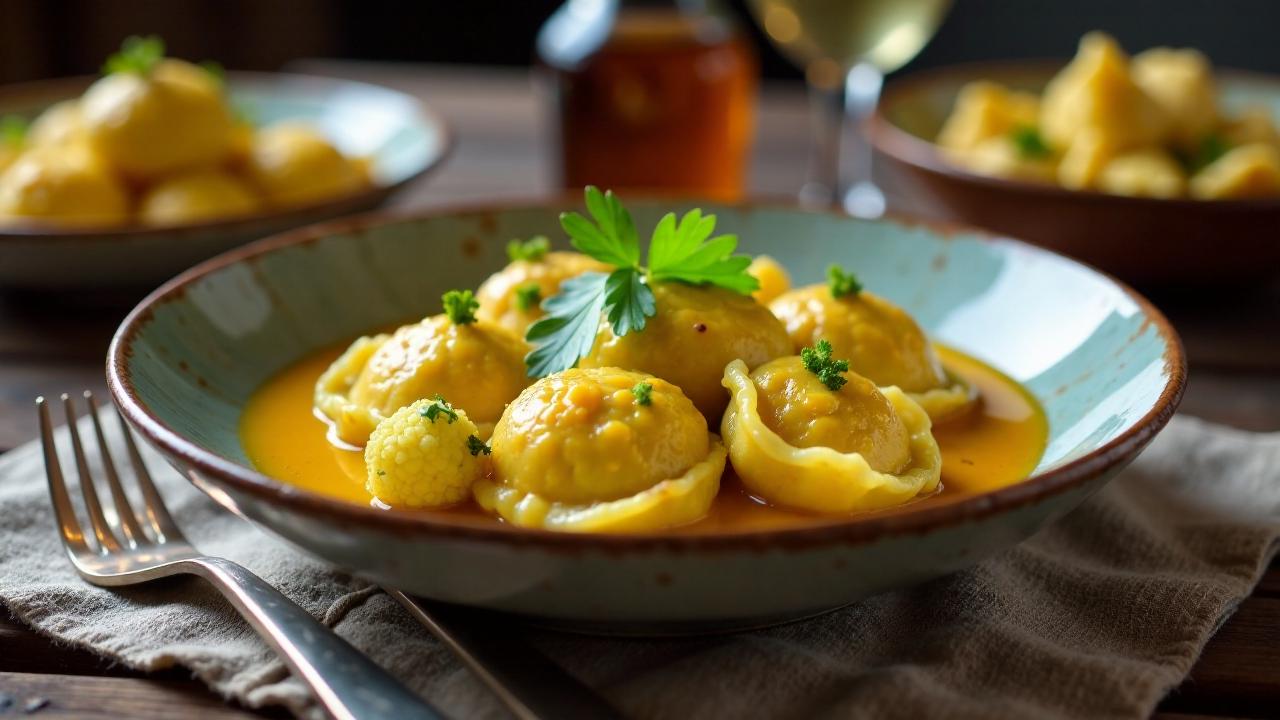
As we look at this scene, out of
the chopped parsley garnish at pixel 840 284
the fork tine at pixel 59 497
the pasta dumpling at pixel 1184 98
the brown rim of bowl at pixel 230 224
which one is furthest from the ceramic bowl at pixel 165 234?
the pasta dumpling at pixel 1184 98

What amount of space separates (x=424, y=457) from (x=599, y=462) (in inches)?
9.5

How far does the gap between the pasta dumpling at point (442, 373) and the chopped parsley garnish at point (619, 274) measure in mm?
55

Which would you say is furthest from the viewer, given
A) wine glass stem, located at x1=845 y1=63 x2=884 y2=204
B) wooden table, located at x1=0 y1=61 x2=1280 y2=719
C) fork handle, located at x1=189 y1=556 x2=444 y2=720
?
wine glass stem, located at x1=845 y1=63 x2=884 y2=204

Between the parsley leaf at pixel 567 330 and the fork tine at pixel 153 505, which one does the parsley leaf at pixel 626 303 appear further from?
the fork tine at pixel 153 505

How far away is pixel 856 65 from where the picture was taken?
3.68 m

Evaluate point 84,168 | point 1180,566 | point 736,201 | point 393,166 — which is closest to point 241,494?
point 1180,566

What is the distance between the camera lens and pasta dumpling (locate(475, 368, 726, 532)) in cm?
162

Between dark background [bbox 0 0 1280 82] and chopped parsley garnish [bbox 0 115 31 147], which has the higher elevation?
chopped parsley garnish [bbox 0 115 31 147]

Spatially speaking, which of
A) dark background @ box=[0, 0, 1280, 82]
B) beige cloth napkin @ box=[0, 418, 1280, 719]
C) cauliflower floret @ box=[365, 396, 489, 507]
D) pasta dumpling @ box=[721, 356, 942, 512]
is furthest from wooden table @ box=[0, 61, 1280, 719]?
dark background @ box=[0, 0, 1280, 82]

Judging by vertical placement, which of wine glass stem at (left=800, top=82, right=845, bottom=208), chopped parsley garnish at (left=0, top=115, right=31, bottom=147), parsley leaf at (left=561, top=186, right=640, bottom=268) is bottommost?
wine glass stem at (left=800, top=82, right=845, bottom=208)

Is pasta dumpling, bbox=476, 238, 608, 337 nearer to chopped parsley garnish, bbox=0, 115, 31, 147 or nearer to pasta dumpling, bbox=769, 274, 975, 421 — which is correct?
pasta dumpling, bbox=769, 274, 975, 421

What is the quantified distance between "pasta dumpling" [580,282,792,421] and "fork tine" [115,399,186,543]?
691 mm

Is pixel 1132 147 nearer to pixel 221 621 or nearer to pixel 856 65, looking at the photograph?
pixel 856 65

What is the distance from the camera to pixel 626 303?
1905mm
